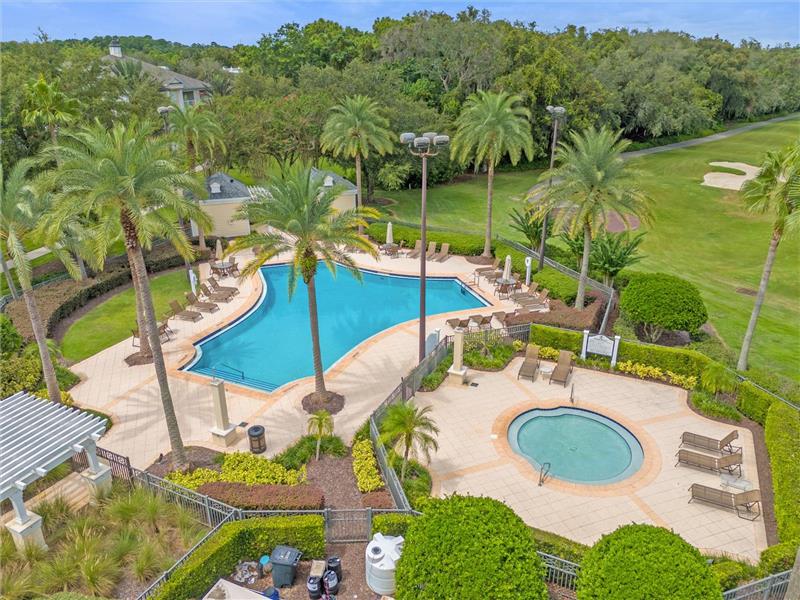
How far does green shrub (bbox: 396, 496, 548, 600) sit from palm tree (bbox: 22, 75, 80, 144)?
27.0 meters

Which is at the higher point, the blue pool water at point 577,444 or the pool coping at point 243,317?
the pool coping at point 243,317

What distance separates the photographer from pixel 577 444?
59.6ft

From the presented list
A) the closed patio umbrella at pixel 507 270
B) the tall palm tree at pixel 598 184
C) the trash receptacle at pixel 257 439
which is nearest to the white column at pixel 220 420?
the trash receptacle at pixel 257 439

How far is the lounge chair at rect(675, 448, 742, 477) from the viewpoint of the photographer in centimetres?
1595

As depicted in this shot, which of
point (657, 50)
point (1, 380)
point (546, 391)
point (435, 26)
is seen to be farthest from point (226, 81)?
point (546, 391)

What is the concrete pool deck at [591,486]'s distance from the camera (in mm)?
14648

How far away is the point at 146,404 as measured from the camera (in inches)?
795

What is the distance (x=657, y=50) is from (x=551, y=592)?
9284 centimetres

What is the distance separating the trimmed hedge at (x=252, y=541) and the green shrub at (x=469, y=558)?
2894 millimetres

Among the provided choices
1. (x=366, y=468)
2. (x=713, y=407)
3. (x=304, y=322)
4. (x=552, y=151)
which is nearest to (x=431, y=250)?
(x=552, y=151)

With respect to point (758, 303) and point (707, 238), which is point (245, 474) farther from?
point (707, 238)

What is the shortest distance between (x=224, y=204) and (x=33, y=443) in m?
25.9

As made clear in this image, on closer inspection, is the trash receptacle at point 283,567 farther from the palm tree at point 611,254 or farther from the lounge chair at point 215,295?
the palm tree at point 611,254

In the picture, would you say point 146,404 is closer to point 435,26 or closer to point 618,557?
point 618,557
